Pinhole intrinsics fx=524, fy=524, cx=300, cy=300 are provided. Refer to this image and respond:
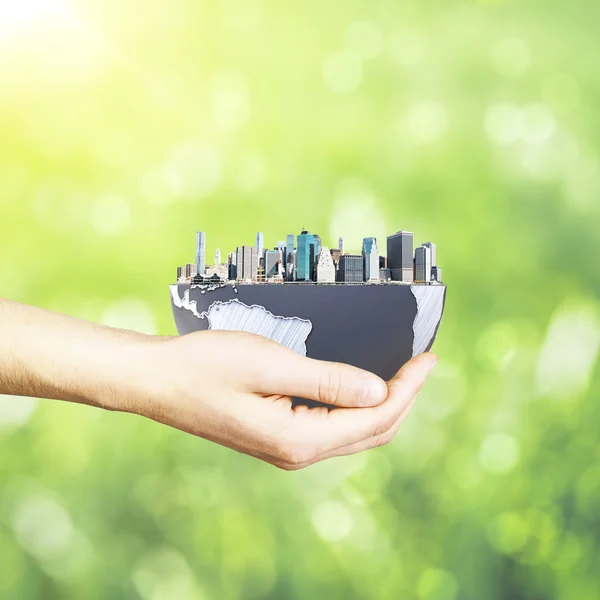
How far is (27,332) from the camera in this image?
0.53m

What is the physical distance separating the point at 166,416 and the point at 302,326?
0.17 metres

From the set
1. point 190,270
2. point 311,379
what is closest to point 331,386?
point 311,379

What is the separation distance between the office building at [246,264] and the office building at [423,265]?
0.17 meters

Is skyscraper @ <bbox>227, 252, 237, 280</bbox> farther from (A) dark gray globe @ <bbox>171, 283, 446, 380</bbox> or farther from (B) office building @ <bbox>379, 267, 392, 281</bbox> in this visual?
(B) office building @ <bbox>379, 267, 392, 281</bbox>

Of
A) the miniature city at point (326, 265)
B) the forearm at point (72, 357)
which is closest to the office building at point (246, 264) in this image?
the miniature city at point (326, 265)

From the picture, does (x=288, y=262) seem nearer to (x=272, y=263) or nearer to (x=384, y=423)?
(x=272, y=263)

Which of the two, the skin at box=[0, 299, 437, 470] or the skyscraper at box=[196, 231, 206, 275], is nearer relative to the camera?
the skin at box=[0, 299, 437, 470]

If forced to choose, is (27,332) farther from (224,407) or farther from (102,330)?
(224,407)

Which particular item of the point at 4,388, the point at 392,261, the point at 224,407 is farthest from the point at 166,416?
the point at 392,261

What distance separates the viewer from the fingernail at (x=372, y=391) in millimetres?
501

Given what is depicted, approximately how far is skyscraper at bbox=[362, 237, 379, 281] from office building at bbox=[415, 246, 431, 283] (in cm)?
5

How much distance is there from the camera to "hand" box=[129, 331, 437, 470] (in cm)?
49

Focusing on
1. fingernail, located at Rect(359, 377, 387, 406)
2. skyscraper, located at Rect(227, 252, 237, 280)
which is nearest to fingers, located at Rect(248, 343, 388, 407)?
fingernail, located at Rect(359, 377, 387, 406)

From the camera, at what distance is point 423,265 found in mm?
557
